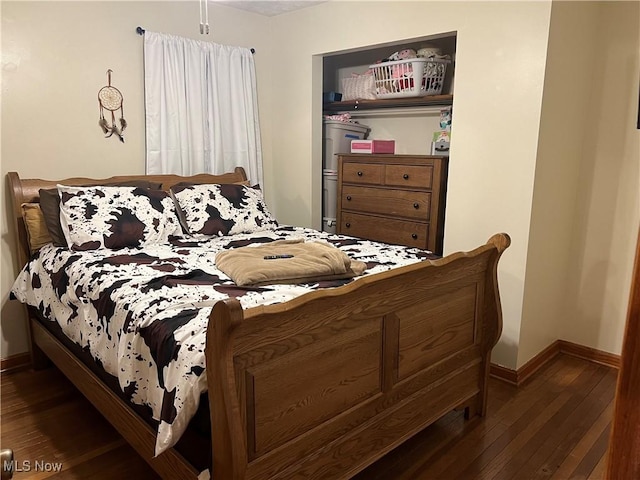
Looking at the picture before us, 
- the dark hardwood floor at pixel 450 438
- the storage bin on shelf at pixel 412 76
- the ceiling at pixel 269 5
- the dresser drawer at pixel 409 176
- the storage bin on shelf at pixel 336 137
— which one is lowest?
the dark hardwood floor at pixel 450 438

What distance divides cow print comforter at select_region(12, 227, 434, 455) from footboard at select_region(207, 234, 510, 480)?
0.59 ft

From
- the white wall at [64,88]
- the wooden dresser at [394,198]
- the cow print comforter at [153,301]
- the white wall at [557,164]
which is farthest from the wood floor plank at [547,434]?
the white wall at [64,88]

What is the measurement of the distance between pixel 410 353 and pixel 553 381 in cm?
135

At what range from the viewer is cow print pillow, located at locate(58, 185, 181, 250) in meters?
2.46

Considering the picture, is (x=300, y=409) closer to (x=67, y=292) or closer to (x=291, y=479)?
(x=291, y=479)

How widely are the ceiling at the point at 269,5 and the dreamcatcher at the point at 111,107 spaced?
102 centimetres

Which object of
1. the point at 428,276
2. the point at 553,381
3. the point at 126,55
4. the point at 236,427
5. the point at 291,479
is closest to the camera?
the point at 236,427

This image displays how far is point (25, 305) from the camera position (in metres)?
2.74

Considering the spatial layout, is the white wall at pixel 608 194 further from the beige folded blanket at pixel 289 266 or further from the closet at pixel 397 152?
the beige folded blanket at pixel 289 266

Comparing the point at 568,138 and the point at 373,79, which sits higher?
the point at 373,79

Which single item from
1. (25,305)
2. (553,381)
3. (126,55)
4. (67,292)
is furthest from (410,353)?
(126,55)

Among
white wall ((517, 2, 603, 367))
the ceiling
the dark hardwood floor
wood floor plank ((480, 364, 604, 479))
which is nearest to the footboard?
the dark hardwood floor

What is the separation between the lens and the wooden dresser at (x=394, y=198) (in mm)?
2969

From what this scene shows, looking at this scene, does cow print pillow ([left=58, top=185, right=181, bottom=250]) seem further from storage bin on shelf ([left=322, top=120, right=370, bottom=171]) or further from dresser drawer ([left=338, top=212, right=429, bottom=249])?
storage bin on shelf ([left=322, top=120, right=370, bottom=171])
